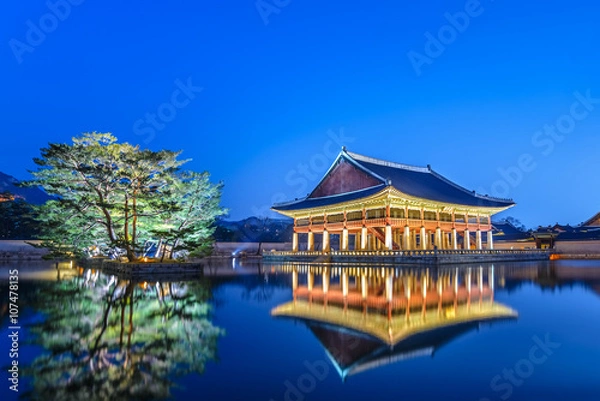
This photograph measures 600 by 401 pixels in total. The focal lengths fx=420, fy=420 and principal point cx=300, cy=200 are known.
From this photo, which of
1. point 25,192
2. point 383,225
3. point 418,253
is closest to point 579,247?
point 383,225

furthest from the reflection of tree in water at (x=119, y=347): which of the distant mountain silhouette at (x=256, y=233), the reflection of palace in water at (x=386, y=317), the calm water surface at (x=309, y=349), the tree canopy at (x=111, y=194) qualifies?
the distant mountain silhouette at (x=256, y=233)

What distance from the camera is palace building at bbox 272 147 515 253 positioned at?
3850 cm

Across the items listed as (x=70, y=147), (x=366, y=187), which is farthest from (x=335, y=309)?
(x=366, y=187)

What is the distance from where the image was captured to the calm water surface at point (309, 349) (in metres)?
5.32

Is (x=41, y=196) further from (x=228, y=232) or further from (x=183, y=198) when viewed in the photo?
(x=183, y=198)

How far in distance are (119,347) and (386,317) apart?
5.87 meters

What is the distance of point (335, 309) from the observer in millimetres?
11391

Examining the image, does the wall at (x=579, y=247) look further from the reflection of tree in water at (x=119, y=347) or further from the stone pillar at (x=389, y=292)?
the reflection of tree in water at (x=119, y=347)

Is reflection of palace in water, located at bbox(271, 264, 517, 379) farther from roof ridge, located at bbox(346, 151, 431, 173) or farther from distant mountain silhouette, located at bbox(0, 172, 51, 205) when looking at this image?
distant mountain silhouette, located at bbox(0, 172, 51, 205)

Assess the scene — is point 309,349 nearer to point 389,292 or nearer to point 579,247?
point 389,292

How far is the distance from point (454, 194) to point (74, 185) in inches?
1468

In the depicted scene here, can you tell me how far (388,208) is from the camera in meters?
37.3

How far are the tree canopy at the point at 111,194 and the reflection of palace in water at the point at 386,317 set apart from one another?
13750mm

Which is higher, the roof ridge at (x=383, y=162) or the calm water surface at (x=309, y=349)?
the roof ridge at (x=383, y=162)
